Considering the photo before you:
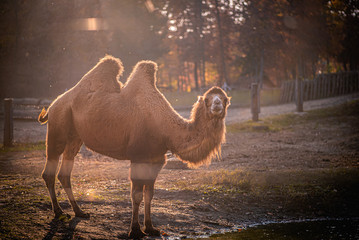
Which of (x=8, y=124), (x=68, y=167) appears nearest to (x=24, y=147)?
(x=8, y=124)

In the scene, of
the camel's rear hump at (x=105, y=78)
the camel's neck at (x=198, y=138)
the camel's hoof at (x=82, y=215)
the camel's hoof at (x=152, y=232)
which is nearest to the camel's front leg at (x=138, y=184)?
the camel's hoof at (x=152, y=232)

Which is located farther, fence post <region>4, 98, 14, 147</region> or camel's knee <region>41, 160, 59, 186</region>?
fence post <region>4, 98, 14, 147</region>

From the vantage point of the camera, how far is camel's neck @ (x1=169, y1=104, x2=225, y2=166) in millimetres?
5340

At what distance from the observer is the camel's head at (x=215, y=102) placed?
5082 millimetres

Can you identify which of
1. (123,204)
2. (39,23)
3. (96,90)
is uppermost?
(39,23)

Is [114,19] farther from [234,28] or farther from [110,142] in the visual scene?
[110,142]

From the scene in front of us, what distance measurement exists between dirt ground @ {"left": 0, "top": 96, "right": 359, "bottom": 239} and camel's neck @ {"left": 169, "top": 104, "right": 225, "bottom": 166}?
1198mm

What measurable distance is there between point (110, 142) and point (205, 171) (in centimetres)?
397

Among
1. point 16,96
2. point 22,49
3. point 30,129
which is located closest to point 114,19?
point 22,49

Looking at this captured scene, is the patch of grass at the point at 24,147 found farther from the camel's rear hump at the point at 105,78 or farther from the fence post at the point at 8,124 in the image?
the camel's rear hump at the point at 105,78

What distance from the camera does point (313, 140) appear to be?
1384 cm

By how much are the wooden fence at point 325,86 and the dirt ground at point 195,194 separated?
16691mm

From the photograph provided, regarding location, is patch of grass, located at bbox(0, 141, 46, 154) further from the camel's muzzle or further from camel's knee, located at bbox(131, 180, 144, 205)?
the camel's muzzle

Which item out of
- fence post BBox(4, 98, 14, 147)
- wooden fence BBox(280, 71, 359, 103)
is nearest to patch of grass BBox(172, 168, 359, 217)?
fence post BBox(4, 98, 14, 147)
